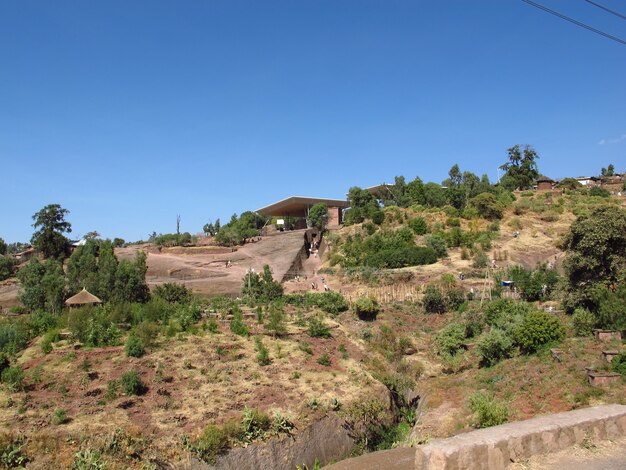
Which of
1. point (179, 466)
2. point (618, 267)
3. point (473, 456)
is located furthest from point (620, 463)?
point (618, 267)

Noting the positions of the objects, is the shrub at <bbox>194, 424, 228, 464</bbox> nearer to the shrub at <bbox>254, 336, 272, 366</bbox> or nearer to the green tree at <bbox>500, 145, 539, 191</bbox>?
the shrub at <bbox>254, 336, 272, 366</bbox>

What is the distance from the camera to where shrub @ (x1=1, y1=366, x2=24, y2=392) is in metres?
13.5

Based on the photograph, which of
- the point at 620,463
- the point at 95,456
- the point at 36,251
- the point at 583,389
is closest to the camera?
the point at 620,463

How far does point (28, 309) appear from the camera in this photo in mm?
26297

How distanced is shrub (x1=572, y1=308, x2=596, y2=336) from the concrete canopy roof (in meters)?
34.0

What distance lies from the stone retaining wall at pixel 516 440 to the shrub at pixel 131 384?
9.64 m

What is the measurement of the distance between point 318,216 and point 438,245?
15.8m

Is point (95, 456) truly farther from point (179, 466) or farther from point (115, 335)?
point (115, 335)

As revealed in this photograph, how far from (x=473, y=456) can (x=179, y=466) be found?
8434 millimetres

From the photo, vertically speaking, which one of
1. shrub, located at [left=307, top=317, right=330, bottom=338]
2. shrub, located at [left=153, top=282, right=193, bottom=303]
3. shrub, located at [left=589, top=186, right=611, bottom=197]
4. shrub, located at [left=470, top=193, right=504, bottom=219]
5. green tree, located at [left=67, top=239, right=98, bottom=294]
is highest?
shrub, located at [left=589, top=186, right=611, bottom=197]

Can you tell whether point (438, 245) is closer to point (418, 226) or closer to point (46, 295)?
point (418, 226)

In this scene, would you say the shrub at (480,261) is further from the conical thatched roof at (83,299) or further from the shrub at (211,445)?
the shrub at (211,445)

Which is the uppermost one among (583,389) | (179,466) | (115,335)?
(115,335)

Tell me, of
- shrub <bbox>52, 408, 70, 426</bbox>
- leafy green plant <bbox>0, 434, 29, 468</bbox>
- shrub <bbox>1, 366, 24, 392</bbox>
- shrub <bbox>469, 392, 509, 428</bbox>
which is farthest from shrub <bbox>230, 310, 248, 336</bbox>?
shrub <bbox>469, 392, 509, 428</bbox>
